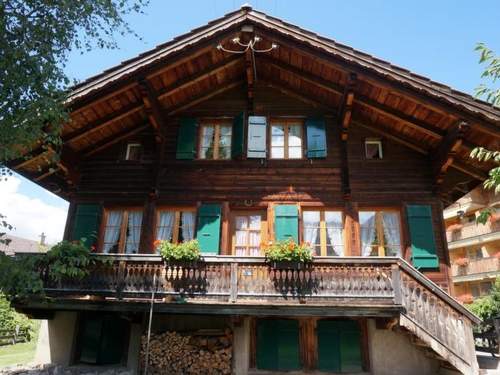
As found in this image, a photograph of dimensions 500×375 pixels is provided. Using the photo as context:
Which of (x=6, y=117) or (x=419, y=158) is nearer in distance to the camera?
(x=6, y=117)

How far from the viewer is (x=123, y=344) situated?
10625 mm

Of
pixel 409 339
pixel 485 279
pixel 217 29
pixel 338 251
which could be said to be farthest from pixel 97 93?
pixel 485 279

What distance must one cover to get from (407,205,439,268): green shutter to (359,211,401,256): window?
1.45 feet

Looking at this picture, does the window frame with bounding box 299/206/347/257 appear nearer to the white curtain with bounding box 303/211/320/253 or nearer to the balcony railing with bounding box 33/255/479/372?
the white curtain with bounding box 303/211/320/253

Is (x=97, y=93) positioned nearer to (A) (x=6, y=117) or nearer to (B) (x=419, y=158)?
(A) (x=6, y=117)

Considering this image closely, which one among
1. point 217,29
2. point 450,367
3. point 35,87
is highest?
point 217,29

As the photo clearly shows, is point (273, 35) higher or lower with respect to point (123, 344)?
higher

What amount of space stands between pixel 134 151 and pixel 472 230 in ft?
108

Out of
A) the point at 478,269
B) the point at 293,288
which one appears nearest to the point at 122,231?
the point at 293,288

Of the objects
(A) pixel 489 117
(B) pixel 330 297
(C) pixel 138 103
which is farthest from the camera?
(C) pixel 138 103

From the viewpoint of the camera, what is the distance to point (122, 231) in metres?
11.7

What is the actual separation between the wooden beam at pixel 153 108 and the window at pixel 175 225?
2.21 m

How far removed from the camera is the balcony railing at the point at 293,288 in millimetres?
8391

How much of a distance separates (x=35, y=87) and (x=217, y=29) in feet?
17.8
